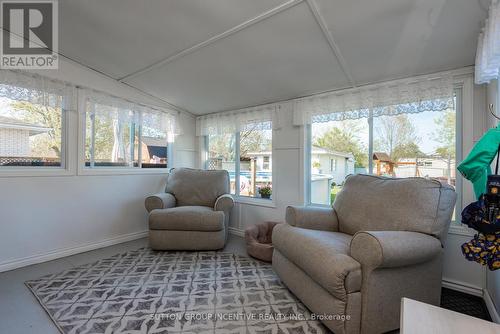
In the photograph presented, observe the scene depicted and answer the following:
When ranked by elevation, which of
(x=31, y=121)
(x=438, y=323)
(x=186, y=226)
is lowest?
(x=186, y=226)

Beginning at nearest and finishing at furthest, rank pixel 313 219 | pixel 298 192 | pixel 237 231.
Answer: pixel 313 219 < pixel 298 192 < pixel 237 231

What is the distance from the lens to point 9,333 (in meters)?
1.44

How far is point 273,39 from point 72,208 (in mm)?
2780

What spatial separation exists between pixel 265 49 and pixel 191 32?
64 cm

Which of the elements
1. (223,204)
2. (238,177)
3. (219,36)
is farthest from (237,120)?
(219,36)

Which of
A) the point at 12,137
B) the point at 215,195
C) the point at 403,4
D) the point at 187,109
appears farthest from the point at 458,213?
the point at 12,137

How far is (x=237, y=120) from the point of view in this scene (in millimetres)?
3594

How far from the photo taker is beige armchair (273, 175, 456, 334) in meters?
1.36

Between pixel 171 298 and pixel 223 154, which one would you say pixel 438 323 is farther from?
pixel 223 154

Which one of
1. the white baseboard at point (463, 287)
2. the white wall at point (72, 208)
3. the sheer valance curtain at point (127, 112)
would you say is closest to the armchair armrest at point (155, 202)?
the white wall at point (72, 208)

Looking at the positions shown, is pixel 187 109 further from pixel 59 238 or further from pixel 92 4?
pixel 59 238

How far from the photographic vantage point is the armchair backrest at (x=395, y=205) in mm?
1649

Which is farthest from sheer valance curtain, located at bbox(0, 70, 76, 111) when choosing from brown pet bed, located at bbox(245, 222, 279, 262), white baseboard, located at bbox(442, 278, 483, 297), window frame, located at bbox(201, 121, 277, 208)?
white baseboard, located at bbox(442, 278, 483, 297)

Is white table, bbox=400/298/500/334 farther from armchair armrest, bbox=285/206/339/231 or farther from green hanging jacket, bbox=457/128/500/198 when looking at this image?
armchair armrest, bbox=285/206/339/231
